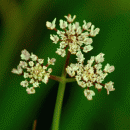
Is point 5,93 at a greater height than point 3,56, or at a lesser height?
lesser

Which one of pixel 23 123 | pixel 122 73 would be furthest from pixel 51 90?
pixel 122 73

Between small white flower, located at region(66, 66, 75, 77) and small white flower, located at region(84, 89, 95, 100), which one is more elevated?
small white flower, located at region(66, 66, 75, 77)

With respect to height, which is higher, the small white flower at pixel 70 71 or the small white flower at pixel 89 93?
the small white flower at pixel 70 71

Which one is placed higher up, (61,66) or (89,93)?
(61,66)

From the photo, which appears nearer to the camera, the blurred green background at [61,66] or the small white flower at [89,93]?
the small white flower at [89,93]

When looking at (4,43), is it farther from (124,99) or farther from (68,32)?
(124,99)

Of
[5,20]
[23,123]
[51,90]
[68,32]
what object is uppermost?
[5,20]

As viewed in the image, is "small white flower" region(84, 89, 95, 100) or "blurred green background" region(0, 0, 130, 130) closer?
"small white flower" region(84, 89, 95, 100)

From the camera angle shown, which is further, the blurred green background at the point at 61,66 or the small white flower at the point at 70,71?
the blurred green background at the point at 61,66
